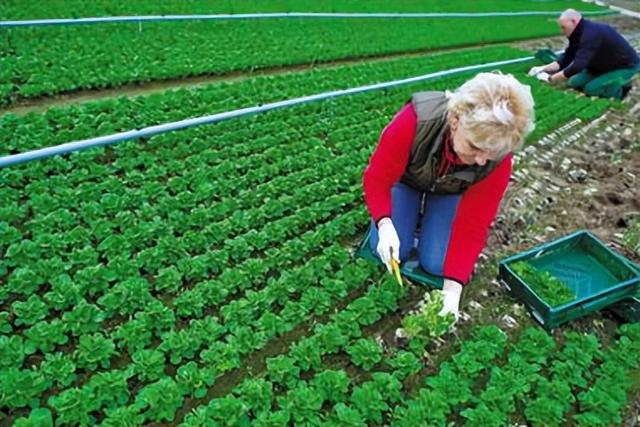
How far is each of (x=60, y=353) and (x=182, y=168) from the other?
2.21 meters

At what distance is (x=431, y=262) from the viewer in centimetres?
364

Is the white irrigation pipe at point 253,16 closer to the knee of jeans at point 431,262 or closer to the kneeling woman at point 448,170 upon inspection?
the kneeling woman at point 448,170

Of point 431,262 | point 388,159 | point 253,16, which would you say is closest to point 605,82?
point 253,16

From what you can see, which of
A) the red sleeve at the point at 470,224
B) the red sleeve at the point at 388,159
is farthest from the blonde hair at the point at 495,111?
the red sleeve at the point at 470,224

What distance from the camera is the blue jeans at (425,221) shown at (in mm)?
3584

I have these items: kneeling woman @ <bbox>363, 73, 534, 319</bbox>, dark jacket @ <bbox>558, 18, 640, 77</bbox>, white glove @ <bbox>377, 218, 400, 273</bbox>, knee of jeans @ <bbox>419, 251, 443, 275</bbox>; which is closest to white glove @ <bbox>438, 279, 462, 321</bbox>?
kneeling woman @ <bbox>363, 73, 534, 319</bbox>

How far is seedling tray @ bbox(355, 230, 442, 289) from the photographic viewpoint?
367 cm

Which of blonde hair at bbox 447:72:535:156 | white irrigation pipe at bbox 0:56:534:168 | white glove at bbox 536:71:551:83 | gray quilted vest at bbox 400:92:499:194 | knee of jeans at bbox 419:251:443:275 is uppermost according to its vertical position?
blonde hair at bbox 447:72:535:156

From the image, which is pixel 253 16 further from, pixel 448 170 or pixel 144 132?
pixel 448 170

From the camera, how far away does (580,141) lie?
6.79 m

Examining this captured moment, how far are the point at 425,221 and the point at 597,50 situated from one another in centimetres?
564

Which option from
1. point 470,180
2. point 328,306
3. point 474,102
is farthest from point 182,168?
point 474,102

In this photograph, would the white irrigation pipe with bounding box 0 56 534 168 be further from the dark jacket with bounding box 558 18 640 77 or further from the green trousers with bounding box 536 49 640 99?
the green trousers with bounding box 536 49 640 99

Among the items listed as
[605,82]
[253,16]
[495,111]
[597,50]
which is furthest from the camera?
[253,16]
